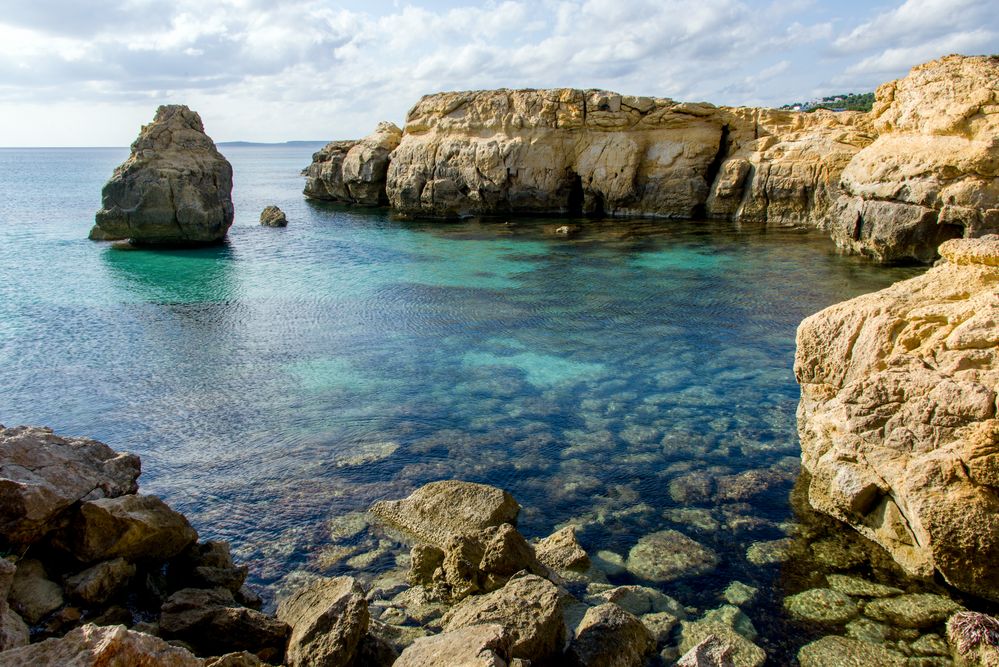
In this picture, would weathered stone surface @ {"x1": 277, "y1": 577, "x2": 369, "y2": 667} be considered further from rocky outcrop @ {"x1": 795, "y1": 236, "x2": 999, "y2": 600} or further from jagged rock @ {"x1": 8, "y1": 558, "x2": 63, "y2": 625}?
rocky outcrop @ {"x1": 795, "y1": 236, "x2": 999, "y2": 600}

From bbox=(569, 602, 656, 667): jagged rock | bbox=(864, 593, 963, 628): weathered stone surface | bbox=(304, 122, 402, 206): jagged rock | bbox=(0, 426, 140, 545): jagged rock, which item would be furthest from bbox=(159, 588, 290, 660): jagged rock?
bbox=(304, 122, 402, 206): jagged rock

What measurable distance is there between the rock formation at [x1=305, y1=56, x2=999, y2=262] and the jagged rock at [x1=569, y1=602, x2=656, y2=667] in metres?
23.5

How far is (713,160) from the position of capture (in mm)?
41531

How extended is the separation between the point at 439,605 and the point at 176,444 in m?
7.53

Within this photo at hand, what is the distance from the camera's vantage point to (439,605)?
827 centimetres

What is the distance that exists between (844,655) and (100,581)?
25.9 feet

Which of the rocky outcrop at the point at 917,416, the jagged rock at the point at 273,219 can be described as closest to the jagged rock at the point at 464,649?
the rocky outcrop at the point at 917,416

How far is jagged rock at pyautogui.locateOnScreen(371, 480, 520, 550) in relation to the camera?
982 centimetres

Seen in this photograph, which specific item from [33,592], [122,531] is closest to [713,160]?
[122,531]

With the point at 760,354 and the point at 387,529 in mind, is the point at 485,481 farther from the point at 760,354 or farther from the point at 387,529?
the point at 760,354

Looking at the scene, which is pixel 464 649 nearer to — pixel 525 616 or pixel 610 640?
pixel 525 616

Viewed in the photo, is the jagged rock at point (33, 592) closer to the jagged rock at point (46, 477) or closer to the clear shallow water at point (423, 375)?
the jagged rock at point (46, 477)

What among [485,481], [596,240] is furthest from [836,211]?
[485,481]

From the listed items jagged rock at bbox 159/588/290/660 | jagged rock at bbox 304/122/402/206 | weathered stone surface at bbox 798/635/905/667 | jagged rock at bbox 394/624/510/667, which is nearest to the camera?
jagged rock at bbox 394/624/510/667
